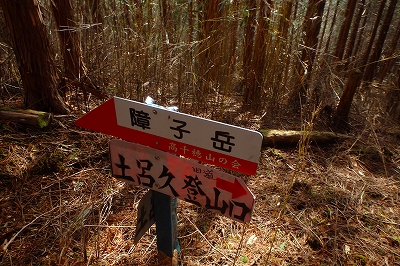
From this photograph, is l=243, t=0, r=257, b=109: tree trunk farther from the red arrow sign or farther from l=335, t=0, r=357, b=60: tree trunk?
l=335, t=0, r=357, b=60: tree trunk

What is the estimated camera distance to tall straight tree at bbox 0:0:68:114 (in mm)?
2121

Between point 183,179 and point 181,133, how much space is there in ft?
0.63

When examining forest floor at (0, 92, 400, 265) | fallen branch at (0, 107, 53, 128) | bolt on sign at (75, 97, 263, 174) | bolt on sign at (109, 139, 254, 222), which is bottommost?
forest floor at (0, 92, 400, 265)

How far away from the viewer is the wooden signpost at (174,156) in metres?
0.86

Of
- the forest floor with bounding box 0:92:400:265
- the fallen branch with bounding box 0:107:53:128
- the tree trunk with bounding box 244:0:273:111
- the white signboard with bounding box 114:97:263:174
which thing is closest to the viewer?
the white signboard with bounding box 114:97:263:174

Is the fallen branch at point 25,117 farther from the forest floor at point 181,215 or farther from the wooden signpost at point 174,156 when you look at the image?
the wooden signpost at point 174,156

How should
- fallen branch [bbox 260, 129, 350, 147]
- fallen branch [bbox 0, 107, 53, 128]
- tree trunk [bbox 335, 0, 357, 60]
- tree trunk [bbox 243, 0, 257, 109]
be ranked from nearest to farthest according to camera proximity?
fallen branch [bbox 0, 107, 53, 128] → fallen branch [bbox 260, 129, 350, 147] → tree trunk [bbox 243, 0, 257, 109] → tree trunk [bbox 335, 0, 357, 60]

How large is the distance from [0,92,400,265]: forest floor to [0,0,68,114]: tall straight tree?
10.7 inches

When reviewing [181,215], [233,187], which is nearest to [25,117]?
[181,215]

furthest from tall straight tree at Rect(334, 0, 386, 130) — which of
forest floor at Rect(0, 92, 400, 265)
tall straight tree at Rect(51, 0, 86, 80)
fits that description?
tall straight tree at Rect(51, 0, 86, 80)

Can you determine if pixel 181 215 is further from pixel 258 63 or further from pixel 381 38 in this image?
pixel 381 38

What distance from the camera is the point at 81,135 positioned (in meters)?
2.39

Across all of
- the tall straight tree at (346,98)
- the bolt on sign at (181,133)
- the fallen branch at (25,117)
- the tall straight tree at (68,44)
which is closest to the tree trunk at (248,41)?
the tall straight tree at (346,98)

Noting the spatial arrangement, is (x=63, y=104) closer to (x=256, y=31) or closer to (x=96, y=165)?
(x=96, y=165)
